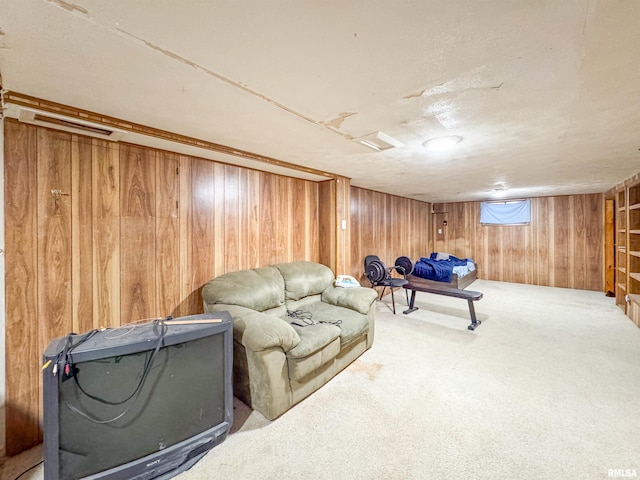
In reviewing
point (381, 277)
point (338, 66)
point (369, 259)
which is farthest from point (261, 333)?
point (369, 259)

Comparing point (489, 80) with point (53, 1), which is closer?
point (53, 1)

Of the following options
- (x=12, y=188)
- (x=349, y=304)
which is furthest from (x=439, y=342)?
Answer: (x=12, y=188)

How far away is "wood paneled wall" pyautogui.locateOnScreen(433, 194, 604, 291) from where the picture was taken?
560 cm

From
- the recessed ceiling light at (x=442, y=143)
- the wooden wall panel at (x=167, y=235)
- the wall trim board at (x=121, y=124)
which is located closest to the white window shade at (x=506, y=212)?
the recessed ceiling light at (x=442, y=143)

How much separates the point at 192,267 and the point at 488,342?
342 centimetres

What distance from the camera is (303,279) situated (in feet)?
10.1

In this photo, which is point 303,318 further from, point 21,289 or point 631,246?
point 631,246

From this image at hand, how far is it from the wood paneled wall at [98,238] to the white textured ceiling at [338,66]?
1.61 feet

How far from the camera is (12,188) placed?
1.65 metres

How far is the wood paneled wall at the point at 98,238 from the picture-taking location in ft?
5.49

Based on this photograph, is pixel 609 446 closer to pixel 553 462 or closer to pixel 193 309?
pixel 553 462

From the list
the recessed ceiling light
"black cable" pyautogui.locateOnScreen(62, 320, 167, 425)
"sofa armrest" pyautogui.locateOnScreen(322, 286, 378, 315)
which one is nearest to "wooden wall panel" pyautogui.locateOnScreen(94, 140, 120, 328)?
"black cable" pyautogui.locateOnScreen(62, 320, 167, 425)

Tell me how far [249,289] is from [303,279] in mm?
741

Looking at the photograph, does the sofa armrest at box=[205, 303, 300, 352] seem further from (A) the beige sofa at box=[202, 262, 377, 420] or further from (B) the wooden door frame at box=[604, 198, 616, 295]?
(B) the wooden door frame at box=[604, 198, 616, 295]
